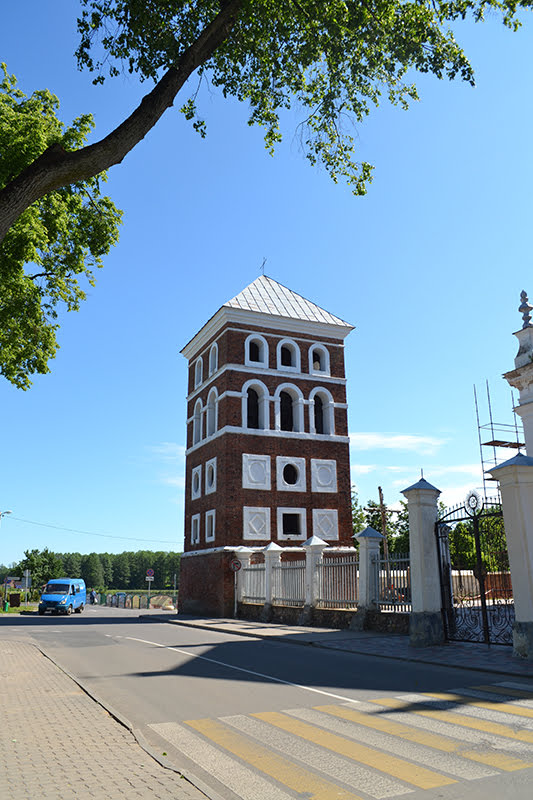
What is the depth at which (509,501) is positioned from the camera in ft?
39.6

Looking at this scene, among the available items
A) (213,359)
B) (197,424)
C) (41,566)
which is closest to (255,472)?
(197,424)

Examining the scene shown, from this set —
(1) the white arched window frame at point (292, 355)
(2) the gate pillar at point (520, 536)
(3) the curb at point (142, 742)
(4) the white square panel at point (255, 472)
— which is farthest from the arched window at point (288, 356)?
(3) the curb at point (142, 742)

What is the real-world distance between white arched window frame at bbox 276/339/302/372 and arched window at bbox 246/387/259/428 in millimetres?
2079

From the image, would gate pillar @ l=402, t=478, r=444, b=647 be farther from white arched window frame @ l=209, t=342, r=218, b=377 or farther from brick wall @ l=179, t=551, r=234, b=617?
white arched window frame @ l=209, t=342, r=218, b=377

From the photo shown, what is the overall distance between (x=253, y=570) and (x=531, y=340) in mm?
14898

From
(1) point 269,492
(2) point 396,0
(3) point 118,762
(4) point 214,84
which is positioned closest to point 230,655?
(3) point 118,762

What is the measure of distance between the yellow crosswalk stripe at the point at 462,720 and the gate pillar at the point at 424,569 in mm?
6320

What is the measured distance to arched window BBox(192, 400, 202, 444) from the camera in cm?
3494

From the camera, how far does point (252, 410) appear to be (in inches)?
1277

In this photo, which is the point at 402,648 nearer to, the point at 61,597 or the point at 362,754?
the point at 362,754

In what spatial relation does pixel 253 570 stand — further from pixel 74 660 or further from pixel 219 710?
pixel 219 710

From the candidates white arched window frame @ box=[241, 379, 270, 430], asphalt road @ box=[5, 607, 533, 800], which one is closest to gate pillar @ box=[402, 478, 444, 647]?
asphalt road @ box=[5, 607, 533, 800]

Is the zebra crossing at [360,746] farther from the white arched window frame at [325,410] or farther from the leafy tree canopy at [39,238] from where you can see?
the white arched window frame at [325,410]

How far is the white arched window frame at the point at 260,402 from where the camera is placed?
30925mm
